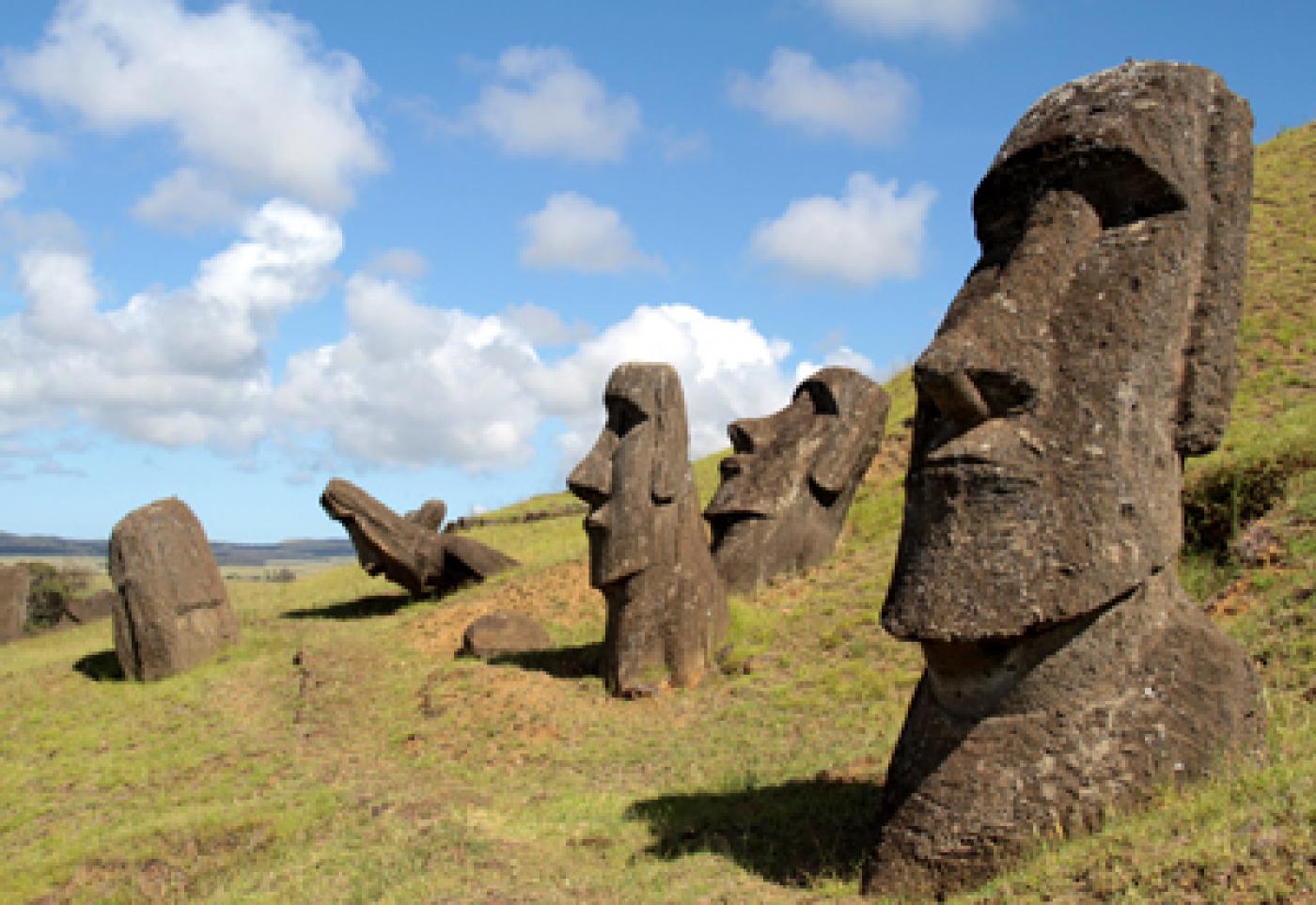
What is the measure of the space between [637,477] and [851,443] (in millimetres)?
5526

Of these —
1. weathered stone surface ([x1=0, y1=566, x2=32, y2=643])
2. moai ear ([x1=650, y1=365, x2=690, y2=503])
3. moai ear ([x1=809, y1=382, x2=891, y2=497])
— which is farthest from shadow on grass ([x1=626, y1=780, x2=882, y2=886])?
weathered stone surface ([x1=0, y1=566, x2=32, y2=643])

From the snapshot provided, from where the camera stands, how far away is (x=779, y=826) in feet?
23.7

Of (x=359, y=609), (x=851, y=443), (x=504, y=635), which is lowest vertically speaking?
(x=504, y=635)

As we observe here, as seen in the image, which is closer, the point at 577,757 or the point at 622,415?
the point at 577,757

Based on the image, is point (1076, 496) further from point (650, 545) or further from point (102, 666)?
point (102, 666)

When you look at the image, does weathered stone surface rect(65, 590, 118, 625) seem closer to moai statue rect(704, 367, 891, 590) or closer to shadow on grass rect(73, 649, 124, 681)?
shadow on grass rect(73, 649, 124, 681)

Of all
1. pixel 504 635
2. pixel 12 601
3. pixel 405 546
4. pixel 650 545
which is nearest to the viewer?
pixel 650 545

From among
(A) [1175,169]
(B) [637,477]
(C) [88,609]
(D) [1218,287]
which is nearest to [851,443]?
(B) [637,477]

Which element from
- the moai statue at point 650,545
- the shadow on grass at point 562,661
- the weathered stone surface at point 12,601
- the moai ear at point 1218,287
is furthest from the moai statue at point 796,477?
the weathered stone surface at point 12,601

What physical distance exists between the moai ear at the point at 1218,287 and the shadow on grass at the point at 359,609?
55.5 ft

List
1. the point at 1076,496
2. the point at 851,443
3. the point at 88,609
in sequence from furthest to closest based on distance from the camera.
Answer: the point at 88,609 → the point at 851,443 → the point at 1076,496

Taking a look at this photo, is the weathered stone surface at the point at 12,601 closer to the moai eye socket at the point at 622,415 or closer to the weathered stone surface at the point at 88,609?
the weathered stone surface at the point at 88,609

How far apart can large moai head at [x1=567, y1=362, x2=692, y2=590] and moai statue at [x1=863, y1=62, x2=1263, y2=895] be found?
287 inches

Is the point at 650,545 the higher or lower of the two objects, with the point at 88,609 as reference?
higher
